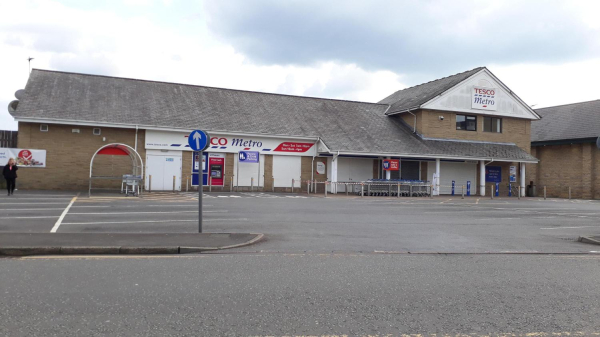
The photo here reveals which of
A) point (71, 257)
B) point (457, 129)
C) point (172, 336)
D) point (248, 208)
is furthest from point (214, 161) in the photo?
point (172, 336)

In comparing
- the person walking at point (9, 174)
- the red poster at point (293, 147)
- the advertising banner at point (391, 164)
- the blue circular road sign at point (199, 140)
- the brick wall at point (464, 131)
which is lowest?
the person walking at point (9, 174)

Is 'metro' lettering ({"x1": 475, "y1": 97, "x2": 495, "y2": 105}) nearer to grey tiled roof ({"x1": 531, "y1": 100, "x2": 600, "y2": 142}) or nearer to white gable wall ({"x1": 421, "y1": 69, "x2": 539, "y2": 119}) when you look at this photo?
white gable wall ({"x1": 421, "y1": 69, "x2": 539, "y2": 119})

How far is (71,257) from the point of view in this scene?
791 cm


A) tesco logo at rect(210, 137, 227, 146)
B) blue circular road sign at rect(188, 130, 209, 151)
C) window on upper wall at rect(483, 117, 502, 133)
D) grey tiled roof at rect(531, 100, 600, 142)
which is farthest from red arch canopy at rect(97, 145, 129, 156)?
grey tiled roof at rect(531, 100, 600, 142)

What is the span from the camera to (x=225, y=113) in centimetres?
3023

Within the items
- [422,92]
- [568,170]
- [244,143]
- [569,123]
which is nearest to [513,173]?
[568,170]

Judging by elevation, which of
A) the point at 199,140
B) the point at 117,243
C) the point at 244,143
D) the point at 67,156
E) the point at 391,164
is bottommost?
the point at 117,243

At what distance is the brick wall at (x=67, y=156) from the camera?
2462cm

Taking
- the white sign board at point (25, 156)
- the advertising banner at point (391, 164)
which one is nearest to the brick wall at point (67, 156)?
the white sign board at point (25, 156)

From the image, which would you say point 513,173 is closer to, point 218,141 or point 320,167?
point 320,167

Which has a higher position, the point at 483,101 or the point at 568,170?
the point at 483,101

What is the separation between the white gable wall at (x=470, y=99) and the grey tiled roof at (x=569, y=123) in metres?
3.18

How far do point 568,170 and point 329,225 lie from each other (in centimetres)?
3056

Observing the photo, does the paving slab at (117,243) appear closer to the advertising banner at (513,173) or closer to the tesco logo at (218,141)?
the tesco logo at (218,141)
